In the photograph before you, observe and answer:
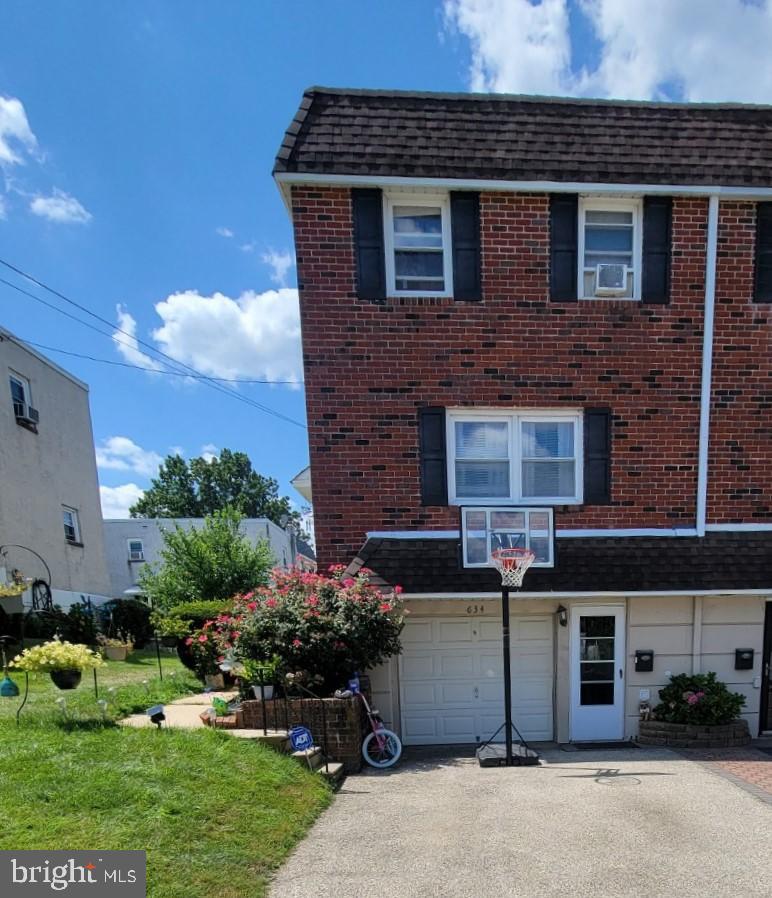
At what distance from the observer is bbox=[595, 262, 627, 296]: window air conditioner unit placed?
664 centimetres

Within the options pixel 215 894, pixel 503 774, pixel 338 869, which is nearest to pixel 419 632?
pixel 503 774

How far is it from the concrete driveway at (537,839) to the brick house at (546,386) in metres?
1.96

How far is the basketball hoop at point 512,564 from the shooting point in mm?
5676

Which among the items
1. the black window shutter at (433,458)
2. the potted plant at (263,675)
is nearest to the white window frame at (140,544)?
the potted plant at (263,675)

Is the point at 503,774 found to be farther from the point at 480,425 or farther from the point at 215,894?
the point at 480,425

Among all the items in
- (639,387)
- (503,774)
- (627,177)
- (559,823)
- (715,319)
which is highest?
(627,177)

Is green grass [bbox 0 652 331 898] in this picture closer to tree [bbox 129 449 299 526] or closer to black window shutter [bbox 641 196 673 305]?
black window shutter [bbox 641 196 673 305]

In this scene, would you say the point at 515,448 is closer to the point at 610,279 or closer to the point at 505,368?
the point at 505,368

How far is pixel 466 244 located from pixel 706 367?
408cm

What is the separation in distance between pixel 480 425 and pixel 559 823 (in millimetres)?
4640

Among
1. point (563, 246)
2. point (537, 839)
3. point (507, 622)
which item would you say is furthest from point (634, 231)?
point (537, 839)

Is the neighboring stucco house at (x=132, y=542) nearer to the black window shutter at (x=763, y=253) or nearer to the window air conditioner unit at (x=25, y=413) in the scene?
the window air conditioner unit at (x=25, y=413)

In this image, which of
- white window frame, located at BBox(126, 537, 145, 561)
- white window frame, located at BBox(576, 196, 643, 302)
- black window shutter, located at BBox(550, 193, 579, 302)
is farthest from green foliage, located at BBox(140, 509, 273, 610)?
white window frame, located at BBox(126, 537, 145, 561)

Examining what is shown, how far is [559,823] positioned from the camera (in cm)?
396
